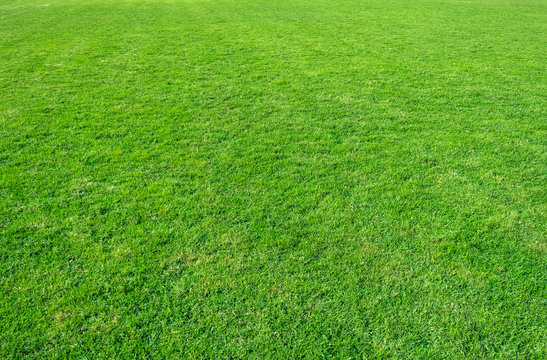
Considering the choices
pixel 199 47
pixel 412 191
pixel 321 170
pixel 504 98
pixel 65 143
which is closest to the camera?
pixel 412 191

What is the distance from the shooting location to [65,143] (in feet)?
16.6

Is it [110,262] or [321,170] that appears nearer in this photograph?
[110,262]

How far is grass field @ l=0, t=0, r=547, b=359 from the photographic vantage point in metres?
2.74

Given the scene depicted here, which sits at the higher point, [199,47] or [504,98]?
[199,47]

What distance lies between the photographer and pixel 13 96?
6.57 metres

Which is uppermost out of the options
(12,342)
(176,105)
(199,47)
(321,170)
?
(199,47)

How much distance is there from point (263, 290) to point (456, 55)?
322 inches

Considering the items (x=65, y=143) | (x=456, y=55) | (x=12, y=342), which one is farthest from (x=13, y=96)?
(x=456, y=55)

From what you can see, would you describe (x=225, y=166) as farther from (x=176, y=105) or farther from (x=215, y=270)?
(x=176, y=105)

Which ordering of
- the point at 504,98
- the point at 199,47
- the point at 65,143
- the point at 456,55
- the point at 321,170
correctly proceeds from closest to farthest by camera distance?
the point at 321,170, the point at 65,143, the point at 504,98, the point at 456,55, the point at 199,47

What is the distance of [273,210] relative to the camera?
3885mm

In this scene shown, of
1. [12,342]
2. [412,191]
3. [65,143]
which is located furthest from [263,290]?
[65,143]

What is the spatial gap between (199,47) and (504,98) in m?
6.80

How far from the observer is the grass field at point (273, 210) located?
2740 millimetres
